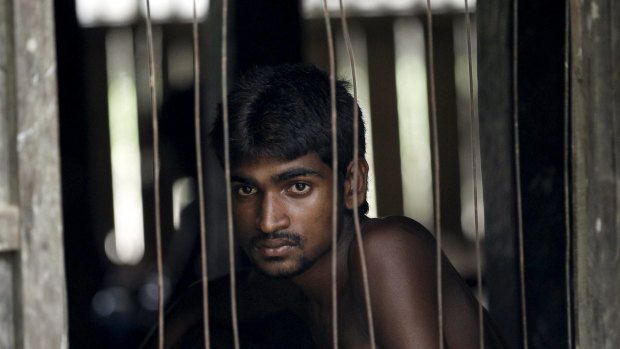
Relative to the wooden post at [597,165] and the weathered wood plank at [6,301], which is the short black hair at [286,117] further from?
the weathered wood plank at [6,301]

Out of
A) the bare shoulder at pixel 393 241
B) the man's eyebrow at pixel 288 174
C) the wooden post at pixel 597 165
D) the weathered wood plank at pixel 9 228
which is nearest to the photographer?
the weathered wood plank at pixel 9 228

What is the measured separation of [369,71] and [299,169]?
453 centimetres

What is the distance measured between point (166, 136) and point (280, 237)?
12.4ft

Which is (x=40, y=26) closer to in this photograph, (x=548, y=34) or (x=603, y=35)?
(x=603, y=35)

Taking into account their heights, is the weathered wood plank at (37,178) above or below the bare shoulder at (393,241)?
above

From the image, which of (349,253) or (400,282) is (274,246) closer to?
(349,253)

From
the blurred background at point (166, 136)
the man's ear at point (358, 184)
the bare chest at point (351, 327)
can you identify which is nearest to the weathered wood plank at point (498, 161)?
the man's ear at point (358, 184)

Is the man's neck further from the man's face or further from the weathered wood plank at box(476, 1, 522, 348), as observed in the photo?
the weathered wood plank at box(476, 1, 522, 348)

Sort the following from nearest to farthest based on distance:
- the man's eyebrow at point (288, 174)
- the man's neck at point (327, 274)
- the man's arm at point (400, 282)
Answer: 1. the man's arm at point (400, 282)
2. the man's eyebrow at point (288, 174)
3. the man's neck at point (327, 274)

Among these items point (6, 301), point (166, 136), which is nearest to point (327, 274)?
point (6, 301)

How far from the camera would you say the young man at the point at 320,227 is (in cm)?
253

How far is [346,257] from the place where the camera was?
2826 mm

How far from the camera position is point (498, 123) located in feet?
10.4

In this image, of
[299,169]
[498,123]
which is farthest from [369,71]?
[299,169]
